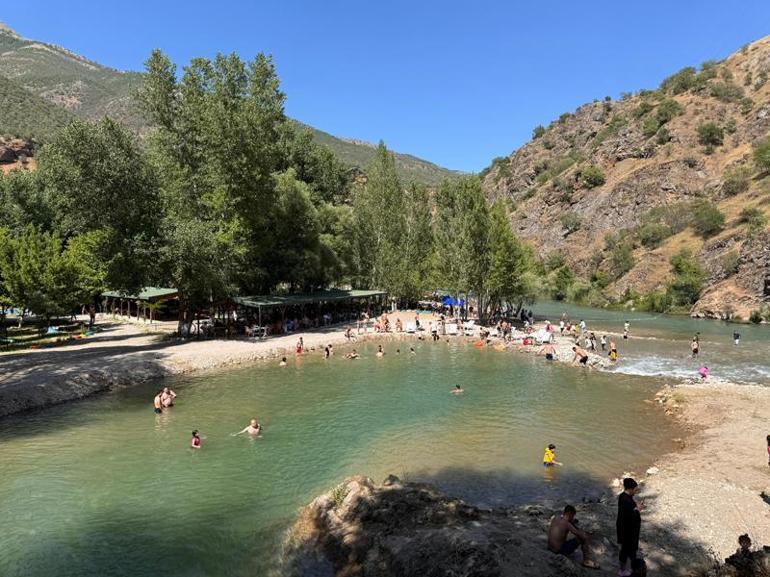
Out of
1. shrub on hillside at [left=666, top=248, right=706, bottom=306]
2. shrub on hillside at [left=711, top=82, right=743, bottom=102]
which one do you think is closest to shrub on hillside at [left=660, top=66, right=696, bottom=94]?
shrub on hillside at [left=711, top=82, right=743, bottom=102]

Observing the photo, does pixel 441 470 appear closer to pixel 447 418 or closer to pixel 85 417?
pixel 447 418

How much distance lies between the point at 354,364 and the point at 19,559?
23.6m

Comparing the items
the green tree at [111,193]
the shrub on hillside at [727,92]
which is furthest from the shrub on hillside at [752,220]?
the green tree at [111,193]

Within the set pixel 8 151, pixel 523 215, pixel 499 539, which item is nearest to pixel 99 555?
pixel 499 539

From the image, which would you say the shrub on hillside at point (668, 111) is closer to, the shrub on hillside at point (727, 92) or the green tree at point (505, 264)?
the shrub on hillside at point (727, 92)

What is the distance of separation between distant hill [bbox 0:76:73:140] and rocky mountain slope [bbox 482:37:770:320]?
119m

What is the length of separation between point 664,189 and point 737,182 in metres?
13.7

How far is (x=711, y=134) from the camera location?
9469 centimetres

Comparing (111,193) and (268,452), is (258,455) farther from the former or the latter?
(111,193)

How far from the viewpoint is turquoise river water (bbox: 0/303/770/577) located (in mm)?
12984

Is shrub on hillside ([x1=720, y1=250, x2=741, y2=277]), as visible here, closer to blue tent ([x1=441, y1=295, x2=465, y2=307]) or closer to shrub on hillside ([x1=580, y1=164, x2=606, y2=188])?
blue tent ([x1=441, y1=295, x2=465, y2=307])

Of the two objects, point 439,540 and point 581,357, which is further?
point 581,357

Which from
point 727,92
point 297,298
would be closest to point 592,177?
point 727,92

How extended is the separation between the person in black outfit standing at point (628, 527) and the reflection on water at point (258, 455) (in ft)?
17.0
